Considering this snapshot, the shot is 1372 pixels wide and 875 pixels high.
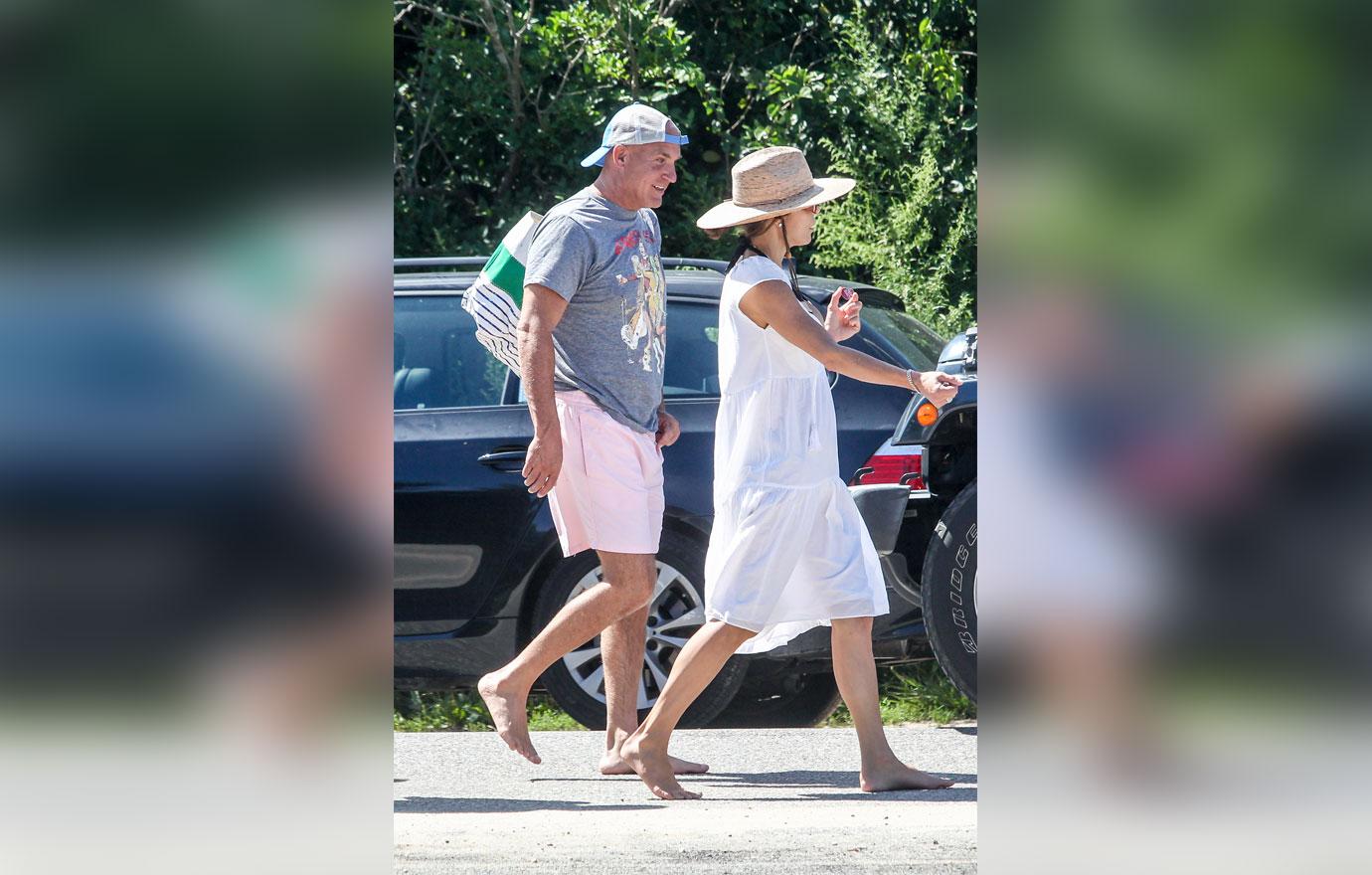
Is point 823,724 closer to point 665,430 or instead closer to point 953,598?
point 953,598

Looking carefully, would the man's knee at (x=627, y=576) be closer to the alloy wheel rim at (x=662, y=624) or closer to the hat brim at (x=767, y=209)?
the hat brim at (x=767, y=209)

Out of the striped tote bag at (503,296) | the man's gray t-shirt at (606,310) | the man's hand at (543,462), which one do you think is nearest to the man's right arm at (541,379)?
the man's hand at (543,462)

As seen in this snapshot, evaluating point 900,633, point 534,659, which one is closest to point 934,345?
point 900,633

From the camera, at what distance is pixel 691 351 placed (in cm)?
642

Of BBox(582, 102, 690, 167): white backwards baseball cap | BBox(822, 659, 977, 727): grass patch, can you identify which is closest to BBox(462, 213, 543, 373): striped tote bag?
BBox(582, 102, 690, 167): white backwards baseball cap

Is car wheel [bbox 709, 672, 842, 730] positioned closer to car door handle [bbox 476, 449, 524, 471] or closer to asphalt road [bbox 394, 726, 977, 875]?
asphalt road [bbox 394, 726, 977, 875]

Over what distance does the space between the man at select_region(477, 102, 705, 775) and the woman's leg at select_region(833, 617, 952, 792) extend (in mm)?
605

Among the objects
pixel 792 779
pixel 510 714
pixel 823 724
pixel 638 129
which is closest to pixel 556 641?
pixel 510 714

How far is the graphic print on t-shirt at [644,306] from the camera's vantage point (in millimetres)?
5020

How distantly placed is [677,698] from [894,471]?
4.77 ft

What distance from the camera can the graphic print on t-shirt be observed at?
5.02m
